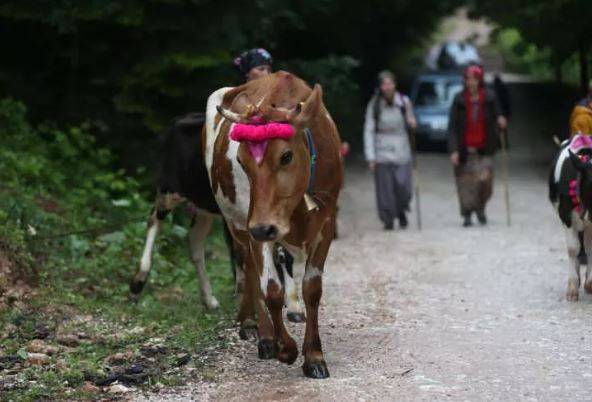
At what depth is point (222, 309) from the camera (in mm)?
11594

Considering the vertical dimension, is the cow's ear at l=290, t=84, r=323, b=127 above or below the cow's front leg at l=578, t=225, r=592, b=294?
above

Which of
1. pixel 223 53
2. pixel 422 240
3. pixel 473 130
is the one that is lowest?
pixel 422 240

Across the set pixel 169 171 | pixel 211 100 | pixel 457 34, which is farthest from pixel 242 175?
pixel 457 34

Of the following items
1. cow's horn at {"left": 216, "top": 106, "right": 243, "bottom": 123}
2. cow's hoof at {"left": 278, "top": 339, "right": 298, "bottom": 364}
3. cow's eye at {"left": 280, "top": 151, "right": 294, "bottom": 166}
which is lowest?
cow's hoof at {"left": 278, "top": 339, "right": 298, "bottom": 364}

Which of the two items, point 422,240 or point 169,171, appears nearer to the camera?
point 169,171

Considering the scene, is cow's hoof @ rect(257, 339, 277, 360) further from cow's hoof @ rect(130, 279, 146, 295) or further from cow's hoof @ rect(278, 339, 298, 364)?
cow's hoof @ rect(130, 279, 146, 295)

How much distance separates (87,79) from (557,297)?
7613 millimetres

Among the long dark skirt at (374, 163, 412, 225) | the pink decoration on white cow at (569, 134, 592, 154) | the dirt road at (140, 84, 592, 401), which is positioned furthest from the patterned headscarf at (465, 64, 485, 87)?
the pink decoration on white cow at (569, 134, 592, 154)

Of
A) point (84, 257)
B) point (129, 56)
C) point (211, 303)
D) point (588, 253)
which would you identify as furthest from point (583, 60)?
point (211, 303)

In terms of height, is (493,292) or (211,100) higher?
(211,100)

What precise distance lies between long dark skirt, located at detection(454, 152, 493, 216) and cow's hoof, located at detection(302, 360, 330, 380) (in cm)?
1085

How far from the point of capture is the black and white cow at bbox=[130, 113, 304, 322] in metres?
11.0

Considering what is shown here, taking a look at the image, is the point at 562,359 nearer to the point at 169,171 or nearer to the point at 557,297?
the point at 557,297

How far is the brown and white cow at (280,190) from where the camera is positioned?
815cm
